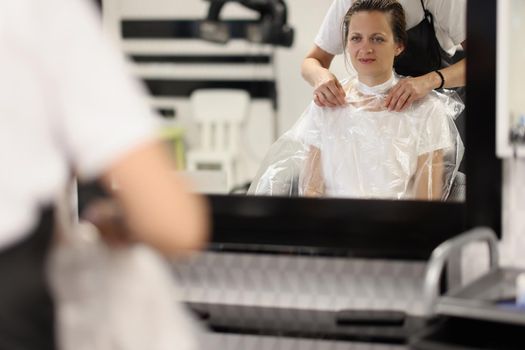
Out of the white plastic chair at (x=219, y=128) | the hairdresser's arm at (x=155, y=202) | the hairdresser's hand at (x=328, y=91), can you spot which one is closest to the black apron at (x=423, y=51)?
the hairdresser's hand at (x=328, y=91)

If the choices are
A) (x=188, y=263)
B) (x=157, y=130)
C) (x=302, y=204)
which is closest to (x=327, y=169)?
(x=302, y=204)

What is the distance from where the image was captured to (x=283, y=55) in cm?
228

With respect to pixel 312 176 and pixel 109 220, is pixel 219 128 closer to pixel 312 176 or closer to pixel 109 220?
pixel 312 176

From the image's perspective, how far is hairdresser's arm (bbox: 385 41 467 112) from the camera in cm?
212

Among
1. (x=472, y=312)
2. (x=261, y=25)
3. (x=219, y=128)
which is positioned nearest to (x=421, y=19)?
(x=261, y=25)

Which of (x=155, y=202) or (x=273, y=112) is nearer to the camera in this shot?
(x=155, y=202)

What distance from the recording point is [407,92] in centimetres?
219

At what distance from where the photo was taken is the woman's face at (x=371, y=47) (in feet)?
7.21

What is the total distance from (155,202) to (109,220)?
0.06 metres

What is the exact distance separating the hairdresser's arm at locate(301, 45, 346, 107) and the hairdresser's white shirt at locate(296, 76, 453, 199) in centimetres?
2

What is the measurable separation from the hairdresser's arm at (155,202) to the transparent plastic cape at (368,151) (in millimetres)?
1448

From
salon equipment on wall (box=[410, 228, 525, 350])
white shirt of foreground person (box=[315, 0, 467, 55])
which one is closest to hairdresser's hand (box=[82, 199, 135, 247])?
salon equipment on wall (box=[410, 228, 525, 350])

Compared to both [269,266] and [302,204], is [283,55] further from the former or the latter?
[269,266]

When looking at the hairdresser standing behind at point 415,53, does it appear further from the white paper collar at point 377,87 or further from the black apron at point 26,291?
the black apron at point 26,291
